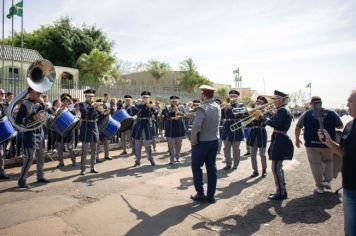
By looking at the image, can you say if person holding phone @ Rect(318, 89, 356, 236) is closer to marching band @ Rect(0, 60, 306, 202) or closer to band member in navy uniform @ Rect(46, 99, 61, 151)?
marching band @ Rect(0, 60, 306, 202)

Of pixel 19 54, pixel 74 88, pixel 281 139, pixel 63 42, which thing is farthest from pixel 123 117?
pixel 63 42

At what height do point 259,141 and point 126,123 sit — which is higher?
point 126,123

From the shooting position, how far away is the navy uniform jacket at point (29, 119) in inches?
305

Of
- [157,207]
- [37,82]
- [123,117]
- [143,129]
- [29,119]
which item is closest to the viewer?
[157,207]

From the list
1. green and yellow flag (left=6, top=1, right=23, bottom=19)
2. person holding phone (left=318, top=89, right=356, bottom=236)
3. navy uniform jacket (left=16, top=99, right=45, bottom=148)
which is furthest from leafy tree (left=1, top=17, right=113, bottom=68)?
person holding phone (left=318, top=89, right=356, bottom=236)

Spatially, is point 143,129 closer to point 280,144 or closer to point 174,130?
point 174,130

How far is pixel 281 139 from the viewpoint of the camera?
287 inches

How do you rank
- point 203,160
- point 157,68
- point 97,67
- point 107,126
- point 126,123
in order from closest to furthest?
point 203,160 < point 107,126 < point 126,123 < point 97,67 < point 157,68

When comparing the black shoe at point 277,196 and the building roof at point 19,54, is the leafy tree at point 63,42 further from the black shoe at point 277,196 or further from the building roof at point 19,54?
Result: the black shoe at point 277,196

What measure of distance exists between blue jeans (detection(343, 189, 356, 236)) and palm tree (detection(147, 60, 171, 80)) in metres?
57.6

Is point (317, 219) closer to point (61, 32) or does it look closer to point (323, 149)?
point (323, 149)

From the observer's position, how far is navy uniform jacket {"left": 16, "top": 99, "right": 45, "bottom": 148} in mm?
7746

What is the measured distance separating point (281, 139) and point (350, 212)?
12.2ft

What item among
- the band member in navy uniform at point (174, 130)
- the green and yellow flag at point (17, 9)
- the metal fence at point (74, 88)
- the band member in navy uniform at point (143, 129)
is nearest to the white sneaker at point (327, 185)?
the band member in navy uniform at point (174, 130)
